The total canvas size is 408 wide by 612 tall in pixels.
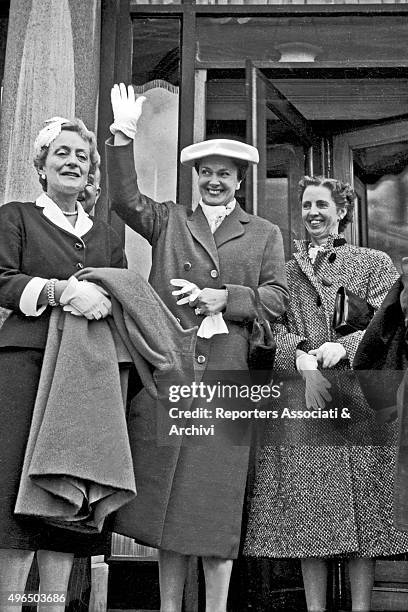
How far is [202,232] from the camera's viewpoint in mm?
3850

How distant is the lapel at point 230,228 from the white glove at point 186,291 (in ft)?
0.82

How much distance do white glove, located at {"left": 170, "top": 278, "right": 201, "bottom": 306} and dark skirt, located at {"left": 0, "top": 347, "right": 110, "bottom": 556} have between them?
60 cm

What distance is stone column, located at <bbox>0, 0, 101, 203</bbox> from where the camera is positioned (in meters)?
4.36

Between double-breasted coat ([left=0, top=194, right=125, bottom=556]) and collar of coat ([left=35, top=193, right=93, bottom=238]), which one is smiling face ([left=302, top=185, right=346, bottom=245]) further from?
collar of coat ([left=35, top=193, right=93, bottom=238])

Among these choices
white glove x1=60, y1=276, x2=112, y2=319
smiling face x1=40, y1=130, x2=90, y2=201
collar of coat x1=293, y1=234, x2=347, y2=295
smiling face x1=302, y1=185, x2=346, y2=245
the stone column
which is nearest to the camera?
white glove x1=60, y1=276, x2=112, y2=319

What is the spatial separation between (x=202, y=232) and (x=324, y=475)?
1.12 meters

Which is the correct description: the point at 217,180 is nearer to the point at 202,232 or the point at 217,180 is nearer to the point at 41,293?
the point at 202,232

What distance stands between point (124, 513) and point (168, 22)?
107 inches

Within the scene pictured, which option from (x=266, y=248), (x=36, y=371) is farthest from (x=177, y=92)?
(x=36, y=371)

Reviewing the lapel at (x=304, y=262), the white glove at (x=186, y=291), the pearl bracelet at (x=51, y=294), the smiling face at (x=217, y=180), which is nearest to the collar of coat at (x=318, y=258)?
the lapel at (x=304, y=262)

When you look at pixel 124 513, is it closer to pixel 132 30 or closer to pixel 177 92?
pixel 177 92

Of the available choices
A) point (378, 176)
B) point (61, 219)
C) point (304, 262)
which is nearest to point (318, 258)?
point (304, 262)

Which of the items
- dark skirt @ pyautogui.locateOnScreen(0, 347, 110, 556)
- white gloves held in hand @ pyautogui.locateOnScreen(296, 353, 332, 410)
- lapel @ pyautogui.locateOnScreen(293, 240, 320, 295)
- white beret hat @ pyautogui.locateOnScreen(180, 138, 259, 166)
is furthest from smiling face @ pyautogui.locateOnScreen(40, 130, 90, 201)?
white gloves held in hand @ pyautogui.locateOnScreen(296, 353, 332, 410)

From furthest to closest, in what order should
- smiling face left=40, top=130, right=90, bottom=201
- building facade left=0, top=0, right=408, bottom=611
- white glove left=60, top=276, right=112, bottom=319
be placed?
building facade left=0, top=0, right=408, bottom=611 < smiling face left=40, top=130, right=90, bottom=201 < white glove left=60, top=276, right=112, bottom=319
